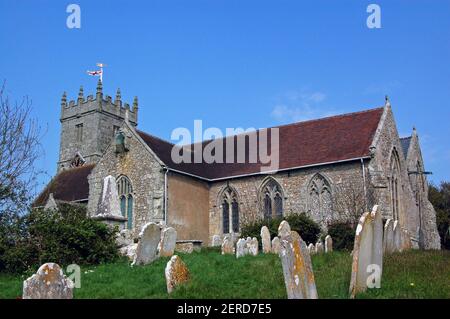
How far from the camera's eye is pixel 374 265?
A: 9820mm

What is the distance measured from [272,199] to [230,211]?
286 cm

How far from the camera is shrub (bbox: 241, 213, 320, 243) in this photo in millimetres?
25438

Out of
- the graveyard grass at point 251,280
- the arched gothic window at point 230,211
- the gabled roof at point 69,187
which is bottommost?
the graveyard grass at point 251,280

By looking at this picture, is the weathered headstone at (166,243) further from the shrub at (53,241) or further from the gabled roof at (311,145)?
the gabled roof at (311,145)

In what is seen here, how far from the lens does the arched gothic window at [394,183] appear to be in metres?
29.1

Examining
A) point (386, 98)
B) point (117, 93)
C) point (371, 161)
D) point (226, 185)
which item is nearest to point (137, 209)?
point (226, 185)

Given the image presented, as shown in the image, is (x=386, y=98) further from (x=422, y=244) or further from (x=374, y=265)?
(x=374, y=265)

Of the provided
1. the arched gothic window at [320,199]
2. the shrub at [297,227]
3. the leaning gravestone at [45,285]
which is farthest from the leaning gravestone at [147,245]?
the arched gothic window at [320,199]

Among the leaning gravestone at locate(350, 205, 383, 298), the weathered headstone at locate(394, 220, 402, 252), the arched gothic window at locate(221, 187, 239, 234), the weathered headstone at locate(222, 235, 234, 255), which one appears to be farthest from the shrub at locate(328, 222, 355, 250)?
the leaning gravestone at locate(350, 205, 383, 298)

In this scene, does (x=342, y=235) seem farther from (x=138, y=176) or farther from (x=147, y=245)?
(x=147, y=245)

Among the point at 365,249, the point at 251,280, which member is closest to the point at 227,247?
the point at 251,280

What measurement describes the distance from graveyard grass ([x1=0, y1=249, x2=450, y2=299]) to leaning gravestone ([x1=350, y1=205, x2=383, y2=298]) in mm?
266

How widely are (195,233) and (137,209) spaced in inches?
143

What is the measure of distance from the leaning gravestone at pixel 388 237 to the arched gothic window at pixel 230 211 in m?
15.6
